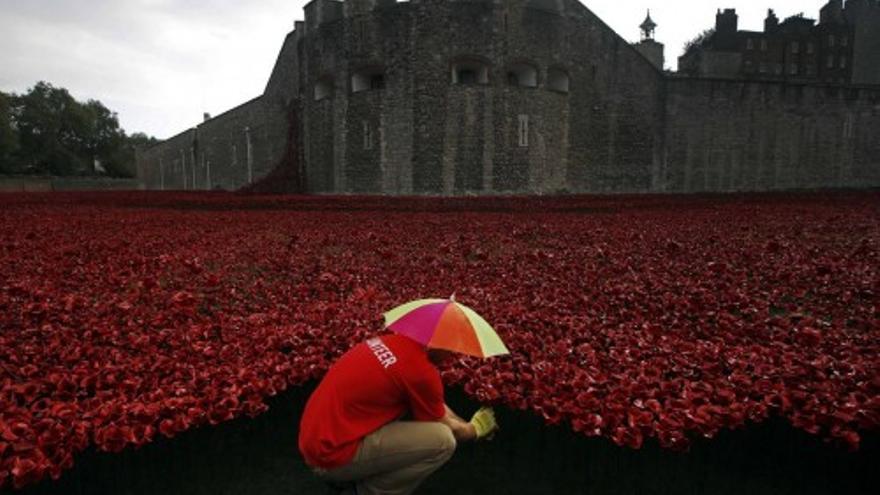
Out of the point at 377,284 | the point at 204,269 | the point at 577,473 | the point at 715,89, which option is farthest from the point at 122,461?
the point at 715,89

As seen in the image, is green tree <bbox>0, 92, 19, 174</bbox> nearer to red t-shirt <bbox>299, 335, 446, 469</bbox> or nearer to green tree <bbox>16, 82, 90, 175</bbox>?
green tree <bbox>16, 82, 90, 175</bbox>

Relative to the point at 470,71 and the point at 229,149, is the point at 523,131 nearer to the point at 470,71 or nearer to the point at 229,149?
the point at 470,71

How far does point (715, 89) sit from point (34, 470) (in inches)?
1364

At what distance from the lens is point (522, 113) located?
2661cm

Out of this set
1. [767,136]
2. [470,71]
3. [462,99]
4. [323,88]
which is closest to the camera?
[462,99]

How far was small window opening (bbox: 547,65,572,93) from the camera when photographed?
28.7m

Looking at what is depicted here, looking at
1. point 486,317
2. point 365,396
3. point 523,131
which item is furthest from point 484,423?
point 523,131

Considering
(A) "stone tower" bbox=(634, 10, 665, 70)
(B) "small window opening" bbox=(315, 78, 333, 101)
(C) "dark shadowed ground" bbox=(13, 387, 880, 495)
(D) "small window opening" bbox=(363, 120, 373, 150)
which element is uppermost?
(A) "stone tower" bbox=(634, 10, 665, 70)

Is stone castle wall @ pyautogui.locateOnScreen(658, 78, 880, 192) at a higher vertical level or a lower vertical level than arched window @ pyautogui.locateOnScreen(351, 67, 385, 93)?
lower

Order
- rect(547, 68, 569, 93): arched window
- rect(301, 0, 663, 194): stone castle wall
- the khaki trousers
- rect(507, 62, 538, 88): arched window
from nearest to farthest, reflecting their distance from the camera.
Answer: the khaki trousers < rect(301, 0, 663, 194): stone castle wall < rect(507, 62, 538, 88): arched window < rect(547, 68, 569, 93): arched window

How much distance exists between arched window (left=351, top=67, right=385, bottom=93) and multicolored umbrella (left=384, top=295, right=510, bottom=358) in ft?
83.9

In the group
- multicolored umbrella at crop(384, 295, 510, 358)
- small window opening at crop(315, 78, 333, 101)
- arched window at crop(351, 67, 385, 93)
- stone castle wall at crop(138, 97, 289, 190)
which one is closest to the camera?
multicolored umbrella at crop(384, 295, 510, 358)

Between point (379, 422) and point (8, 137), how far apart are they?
245ft

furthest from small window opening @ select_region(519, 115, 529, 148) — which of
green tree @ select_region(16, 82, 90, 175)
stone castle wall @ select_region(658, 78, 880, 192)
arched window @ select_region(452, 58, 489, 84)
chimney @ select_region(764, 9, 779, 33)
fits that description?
green tree @ select_region(16, 82, 90, 175)
